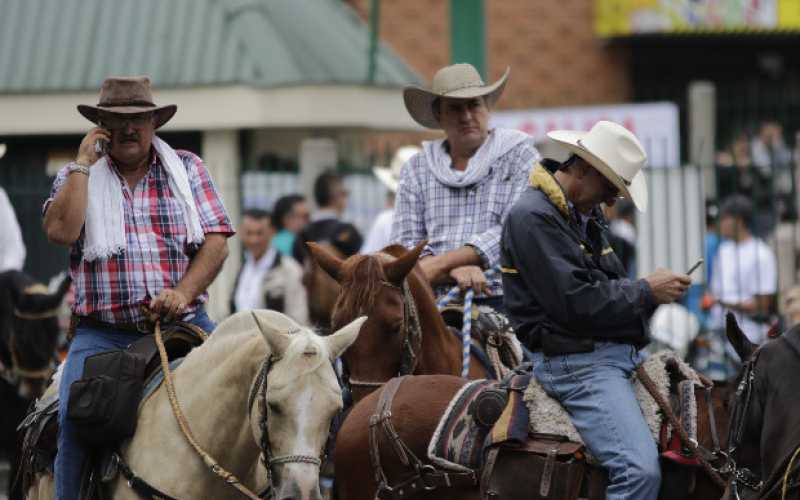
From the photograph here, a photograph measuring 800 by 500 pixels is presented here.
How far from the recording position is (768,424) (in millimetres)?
6367

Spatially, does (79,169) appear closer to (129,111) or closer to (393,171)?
(129,111)

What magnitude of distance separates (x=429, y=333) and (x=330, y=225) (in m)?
5.51

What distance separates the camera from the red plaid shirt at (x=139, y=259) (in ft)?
24.2

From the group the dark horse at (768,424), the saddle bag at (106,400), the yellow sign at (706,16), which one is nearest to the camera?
the dark horse at (768,424)

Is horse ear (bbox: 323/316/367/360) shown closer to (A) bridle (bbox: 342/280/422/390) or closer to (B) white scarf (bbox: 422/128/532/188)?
(A) bridle (bbox: 342/280/422/390)

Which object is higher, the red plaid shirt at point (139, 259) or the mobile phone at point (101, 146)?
the mobile phone at point (101, 146)

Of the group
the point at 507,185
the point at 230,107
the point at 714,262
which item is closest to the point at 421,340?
the point at 507,185

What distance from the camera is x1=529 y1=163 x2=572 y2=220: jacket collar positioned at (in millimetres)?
6773

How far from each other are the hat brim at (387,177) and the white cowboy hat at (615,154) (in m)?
7.32

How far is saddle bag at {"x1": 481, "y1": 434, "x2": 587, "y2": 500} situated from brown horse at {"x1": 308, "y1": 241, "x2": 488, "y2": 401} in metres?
1.00

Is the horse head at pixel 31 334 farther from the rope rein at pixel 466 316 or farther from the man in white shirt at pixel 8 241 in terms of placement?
the rope rein at pixel 466 316

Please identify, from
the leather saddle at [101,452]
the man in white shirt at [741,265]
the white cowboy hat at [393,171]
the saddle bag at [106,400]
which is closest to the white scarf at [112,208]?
the leather saddle at [101,452]

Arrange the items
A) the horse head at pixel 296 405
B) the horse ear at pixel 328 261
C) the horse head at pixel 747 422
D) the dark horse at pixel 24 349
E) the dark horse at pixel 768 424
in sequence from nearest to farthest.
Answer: the horse head at pixel 296 405 → the dark horse at pixel 768 424 → the horse head at pixel 747 422 → the horse ear at pixel 328 261 → the dark horse at pixel 24 349

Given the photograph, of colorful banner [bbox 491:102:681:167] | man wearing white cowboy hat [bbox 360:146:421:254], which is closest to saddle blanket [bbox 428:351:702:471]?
man wearing white cowboy hat [bbox 360:146:421:254]
